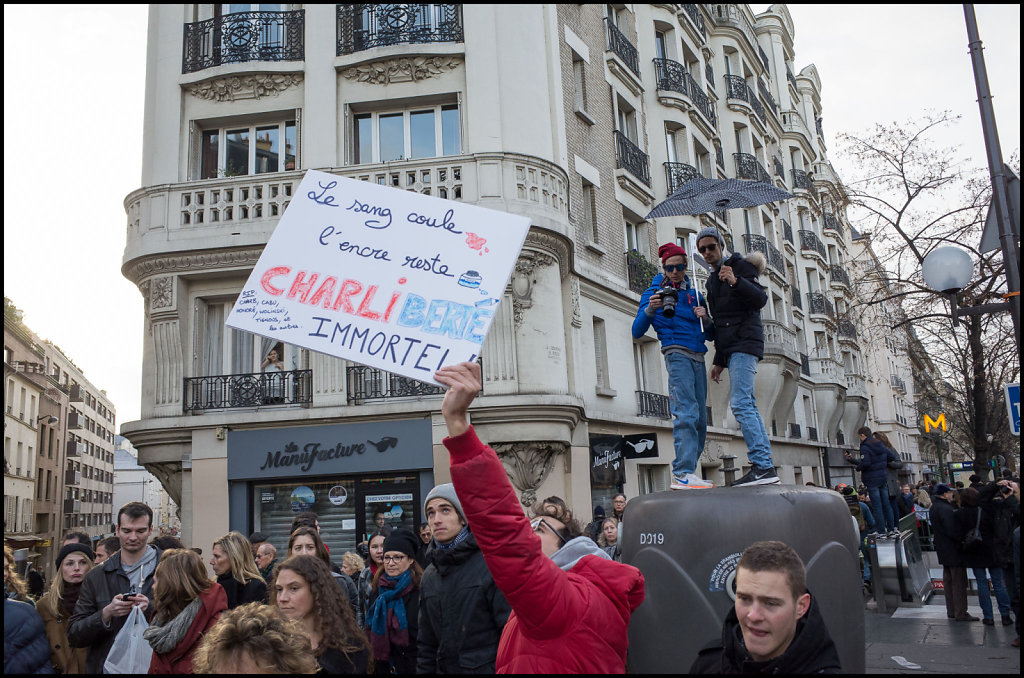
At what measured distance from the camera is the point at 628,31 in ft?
70.6

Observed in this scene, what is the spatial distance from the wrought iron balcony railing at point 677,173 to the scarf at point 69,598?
713 inches

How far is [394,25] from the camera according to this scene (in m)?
15.0

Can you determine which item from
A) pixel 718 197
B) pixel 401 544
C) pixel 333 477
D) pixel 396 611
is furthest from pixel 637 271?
pixel 396 611

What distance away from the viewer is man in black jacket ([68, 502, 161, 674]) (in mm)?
4703

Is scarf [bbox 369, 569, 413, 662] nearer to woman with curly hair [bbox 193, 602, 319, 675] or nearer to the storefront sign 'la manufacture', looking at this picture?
the storefront sign 'la manufacture'

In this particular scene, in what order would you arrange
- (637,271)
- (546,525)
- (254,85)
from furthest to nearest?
(637,271)
(254,85)
(546,525)

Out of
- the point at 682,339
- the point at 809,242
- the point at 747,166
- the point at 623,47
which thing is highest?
the point at 623,47

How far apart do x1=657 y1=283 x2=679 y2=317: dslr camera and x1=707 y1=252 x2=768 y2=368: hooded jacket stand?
0.25 metres

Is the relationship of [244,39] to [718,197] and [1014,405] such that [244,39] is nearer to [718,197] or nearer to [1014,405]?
[718,197]

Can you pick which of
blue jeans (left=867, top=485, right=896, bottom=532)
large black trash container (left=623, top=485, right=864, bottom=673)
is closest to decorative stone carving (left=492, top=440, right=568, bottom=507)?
blue jeans (left=867, top=485, right=896, bottom=532)

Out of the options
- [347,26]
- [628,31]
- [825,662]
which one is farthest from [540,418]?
[628,31]

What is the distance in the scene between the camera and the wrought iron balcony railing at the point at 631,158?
19.1m

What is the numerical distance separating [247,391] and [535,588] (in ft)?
40.4

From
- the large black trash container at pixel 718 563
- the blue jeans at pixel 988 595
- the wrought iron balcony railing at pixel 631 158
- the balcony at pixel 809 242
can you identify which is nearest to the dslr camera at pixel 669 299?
the large black trash container at pixel 718 563
